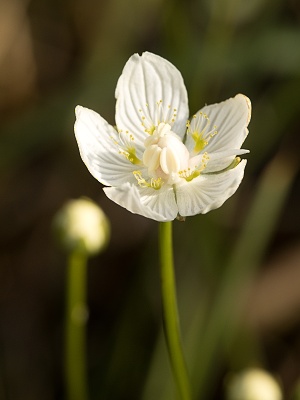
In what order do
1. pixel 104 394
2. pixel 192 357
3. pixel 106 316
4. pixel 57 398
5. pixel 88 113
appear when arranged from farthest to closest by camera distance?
1. pixel 106 316
2. pixel 57 398
3. pixel 104 394
4. pixel 192 357
5. pixel 88 113

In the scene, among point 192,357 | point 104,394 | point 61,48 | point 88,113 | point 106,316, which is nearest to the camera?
point 88,113

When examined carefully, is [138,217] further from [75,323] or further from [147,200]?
[147,200]

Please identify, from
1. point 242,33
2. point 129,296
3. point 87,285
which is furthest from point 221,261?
point 242,33

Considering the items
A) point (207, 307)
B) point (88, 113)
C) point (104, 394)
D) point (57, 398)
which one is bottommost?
point (57, 398)

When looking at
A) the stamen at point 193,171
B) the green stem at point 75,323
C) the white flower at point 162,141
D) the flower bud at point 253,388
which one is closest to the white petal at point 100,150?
the white flower at point 162,141

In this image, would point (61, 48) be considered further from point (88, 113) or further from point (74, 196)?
point (88, 113)

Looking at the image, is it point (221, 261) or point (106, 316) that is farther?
point (106, 316)

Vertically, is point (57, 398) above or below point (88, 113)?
below
